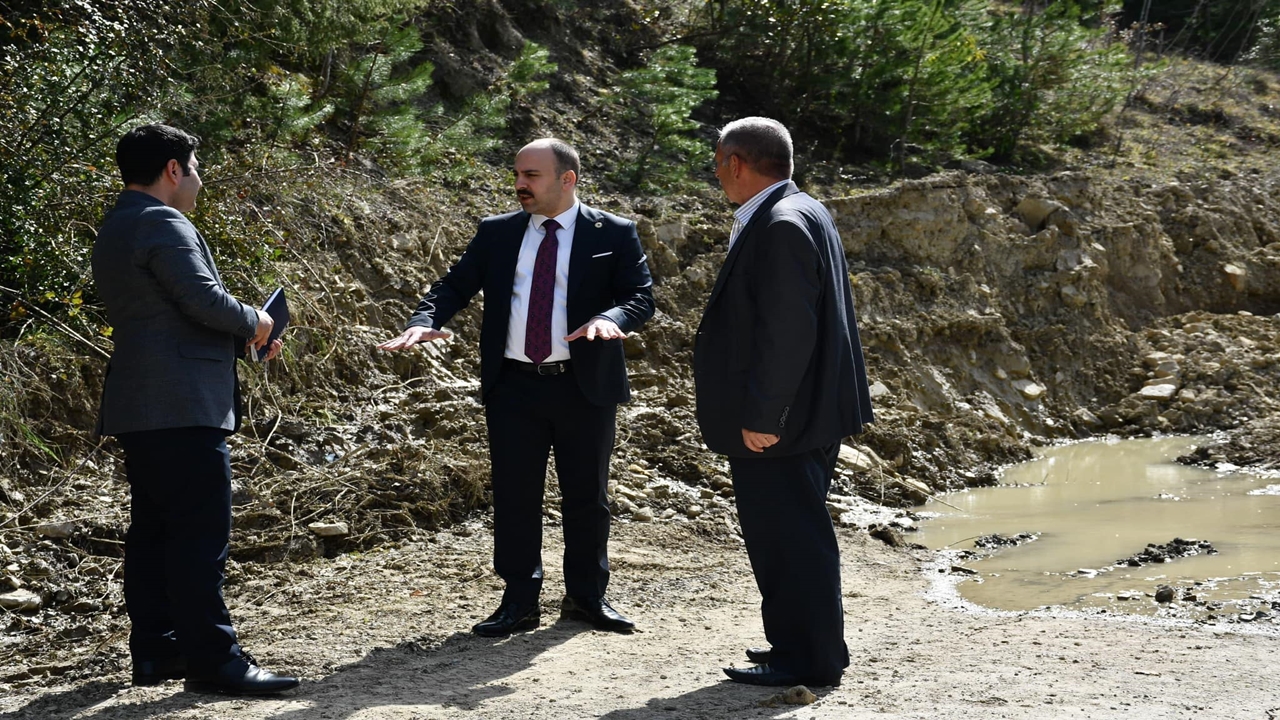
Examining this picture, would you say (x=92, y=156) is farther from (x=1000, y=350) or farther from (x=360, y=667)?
(x=1000, y=350)

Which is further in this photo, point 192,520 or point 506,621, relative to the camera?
point 506,621

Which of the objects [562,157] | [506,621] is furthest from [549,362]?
[506,621]

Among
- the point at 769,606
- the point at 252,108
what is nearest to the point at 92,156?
the point at 252,108

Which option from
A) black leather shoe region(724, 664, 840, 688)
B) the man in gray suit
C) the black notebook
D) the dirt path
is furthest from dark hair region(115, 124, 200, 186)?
black leather shoe region(724, 664, 840, 688)

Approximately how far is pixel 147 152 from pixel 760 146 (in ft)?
6.73

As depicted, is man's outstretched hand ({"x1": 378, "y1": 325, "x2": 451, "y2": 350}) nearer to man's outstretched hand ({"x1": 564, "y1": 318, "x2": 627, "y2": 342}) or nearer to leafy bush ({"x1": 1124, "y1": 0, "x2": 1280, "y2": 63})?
man's outstretched hand ({"x1": 564, "y1": 318, "x2": 627, "y2": 342})

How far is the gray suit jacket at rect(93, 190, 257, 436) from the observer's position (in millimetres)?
3748

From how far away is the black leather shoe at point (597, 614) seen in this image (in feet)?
16.1

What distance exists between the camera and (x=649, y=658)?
4523mm

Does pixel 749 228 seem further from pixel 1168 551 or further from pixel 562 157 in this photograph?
pixel 1168 551

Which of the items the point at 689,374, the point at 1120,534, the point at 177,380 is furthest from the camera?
the point at 689,374

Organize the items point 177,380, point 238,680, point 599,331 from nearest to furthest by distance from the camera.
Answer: point 177,380
point 238,680
point 599,331

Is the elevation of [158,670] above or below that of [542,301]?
below

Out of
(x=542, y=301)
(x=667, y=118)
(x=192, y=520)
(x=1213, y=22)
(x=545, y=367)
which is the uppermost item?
(x=1213, y=22)
